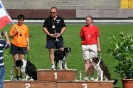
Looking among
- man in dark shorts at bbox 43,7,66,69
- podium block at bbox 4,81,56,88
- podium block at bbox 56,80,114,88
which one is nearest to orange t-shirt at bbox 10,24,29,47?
man in dark shorts at bbox 43,7,66,69

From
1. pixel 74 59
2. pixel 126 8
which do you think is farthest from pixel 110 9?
pixel 74 59

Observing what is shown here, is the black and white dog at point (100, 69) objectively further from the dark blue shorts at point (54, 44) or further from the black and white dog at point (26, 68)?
the dark blue shorts at point (54, 44)

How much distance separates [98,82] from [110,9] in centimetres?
3940

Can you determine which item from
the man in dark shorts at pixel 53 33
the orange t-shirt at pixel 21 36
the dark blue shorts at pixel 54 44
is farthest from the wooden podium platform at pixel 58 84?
the dark blue shorts at pixel 54 44

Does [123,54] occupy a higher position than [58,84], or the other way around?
[123,54]

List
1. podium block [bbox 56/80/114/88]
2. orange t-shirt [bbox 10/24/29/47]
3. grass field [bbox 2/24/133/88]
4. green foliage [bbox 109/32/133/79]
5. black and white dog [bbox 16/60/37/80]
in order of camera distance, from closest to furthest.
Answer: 1. podium block [bbox 56/80/114/88]
2. green foliage [bbox 109/32/133/79]
3. black and white dog [bbox 16/60/37/80]
4. orange t-shirt [bbox 10/24/29/47]
5. grass field [bbox 2/24/133/88]

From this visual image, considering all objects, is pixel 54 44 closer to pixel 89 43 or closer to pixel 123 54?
pixel 89 43

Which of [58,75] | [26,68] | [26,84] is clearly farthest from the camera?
[58,75]

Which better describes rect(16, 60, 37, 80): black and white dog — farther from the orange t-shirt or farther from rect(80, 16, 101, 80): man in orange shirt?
rect(80, 16, 101, 80): man in orange shirt

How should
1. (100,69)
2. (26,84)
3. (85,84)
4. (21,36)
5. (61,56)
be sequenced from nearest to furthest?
(85,84) < (26,84) < (100,69) < (21,36) < (61,56)

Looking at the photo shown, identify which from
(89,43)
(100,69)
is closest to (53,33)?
(89,43)

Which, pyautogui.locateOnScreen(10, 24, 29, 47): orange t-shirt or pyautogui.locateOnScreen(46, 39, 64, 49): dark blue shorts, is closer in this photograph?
pyautogui.locateOnScreen(10, 24, 29, 47): orange t-shirt

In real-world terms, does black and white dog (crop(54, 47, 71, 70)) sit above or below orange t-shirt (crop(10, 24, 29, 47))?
below

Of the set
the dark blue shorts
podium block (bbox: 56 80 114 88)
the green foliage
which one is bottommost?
podium block (bbox: 56 80 114 88)
